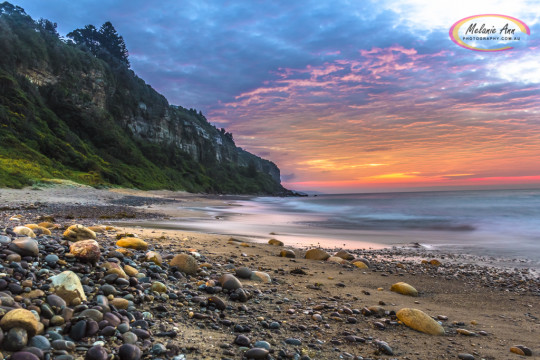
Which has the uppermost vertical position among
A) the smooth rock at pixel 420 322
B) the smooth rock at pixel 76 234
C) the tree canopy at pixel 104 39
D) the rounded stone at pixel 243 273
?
the tree canopy at pixel 104 39

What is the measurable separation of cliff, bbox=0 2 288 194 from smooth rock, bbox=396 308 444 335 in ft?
76.1

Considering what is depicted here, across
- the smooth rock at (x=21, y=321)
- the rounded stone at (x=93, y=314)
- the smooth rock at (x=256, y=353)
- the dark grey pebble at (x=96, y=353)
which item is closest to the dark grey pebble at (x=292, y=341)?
the smooth rock at (x=256, y=353)

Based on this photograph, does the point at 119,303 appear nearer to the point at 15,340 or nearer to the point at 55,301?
the point at 55,301

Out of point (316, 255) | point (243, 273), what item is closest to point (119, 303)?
point (243, 273)

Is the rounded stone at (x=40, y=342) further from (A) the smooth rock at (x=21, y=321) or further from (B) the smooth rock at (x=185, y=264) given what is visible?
(B) the smooth rock at (x=185, y=264)

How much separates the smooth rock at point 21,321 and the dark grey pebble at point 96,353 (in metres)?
0.40

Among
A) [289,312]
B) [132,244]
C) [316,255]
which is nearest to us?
[289,312]

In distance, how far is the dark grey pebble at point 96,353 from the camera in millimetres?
1930

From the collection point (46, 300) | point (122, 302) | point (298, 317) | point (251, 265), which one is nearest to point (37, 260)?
point (46, 300)

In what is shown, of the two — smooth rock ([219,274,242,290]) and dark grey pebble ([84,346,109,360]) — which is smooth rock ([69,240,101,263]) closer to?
smooth rock ([219,274,242,290])

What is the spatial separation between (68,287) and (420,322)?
3317mm

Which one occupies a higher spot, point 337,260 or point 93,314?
point 93,314

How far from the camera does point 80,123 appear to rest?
1973 inches

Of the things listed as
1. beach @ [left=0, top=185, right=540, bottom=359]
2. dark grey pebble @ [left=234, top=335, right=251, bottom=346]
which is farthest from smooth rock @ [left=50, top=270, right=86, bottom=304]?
dark grey pebble @ [left=234, top=335, right=251, bottom=346]
